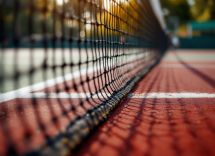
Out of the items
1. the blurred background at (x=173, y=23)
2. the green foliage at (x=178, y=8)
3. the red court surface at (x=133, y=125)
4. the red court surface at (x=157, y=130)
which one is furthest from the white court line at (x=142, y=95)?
the green foliage at (x=178, y=8)

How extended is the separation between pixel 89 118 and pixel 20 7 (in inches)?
31.4

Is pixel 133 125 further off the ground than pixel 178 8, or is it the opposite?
pixel 178 8

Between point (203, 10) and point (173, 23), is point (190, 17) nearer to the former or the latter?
point (203, 10)

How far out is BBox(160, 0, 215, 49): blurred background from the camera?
37.0 metres

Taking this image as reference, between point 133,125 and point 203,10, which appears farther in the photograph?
point 203,10

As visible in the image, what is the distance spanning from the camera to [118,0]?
3188 millimetres

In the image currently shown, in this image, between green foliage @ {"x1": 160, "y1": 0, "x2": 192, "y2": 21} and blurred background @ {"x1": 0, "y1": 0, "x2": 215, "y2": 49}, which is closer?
blurred background @ {"x1": 0, "y1": 0, "x2": 215, "y2": 49}

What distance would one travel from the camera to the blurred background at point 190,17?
37.0m

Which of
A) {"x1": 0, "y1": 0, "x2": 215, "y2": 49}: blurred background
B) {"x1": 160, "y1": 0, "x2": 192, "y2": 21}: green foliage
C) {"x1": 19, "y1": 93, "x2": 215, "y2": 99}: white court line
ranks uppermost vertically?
{"x1": 160, "y1": 0, "x2": 192, "y2": 21}: green foliage

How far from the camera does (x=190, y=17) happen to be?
60.8 m

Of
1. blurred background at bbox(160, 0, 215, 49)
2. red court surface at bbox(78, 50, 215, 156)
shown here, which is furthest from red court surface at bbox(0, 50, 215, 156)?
blurred background at bbox(160, 0, 215, 49)

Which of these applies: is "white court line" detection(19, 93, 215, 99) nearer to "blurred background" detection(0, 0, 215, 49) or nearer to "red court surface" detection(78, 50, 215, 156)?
"red court surface" detection(78, 50, 215, 156)

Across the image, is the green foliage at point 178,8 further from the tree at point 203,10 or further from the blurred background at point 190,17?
the tree at point 203,10

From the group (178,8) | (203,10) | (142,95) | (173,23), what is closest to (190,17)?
(178,8)
